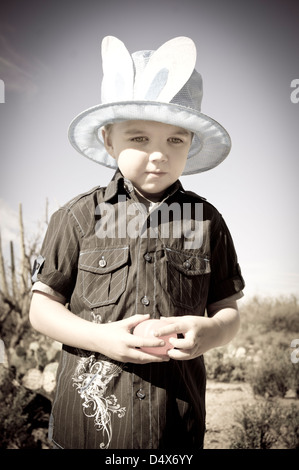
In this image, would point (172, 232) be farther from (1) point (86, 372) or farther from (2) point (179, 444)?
(2) point (179, 444)

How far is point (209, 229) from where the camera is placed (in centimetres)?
157

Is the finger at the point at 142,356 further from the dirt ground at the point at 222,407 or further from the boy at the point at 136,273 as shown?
the dirt ground at the point at 222,407

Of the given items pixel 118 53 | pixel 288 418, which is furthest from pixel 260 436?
pixel 118 53

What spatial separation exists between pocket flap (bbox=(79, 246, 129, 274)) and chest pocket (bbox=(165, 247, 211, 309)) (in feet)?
0.51

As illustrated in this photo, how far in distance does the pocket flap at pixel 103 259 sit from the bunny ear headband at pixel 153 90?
459 millimetres

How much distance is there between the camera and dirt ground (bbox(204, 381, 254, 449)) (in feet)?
10.6

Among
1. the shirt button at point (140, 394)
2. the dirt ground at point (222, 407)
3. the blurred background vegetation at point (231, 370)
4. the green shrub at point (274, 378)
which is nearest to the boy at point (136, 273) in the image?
the shirt button at point (140, 394)

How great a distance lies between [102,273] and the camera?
1.43m

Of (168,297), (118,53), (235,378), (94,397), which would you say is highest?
(118,53)

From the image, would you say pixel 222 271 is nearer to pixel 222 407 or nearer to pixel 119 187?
pixel 119 187

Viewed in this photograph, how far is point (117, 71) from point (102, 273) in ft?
2.37

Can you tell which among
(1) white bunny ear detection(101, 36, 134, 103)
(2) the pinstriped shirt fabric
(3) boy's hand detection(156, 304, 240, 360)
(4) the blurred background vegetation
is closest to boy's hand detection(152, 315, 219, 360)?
(3) boy's hand detection(156, 304, 240, 360)

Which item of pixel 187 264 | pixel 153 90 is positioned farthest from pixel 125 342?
pixel 153 90

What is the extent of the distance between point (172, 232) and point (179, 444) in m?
0.71
